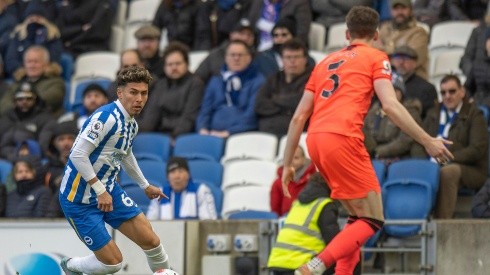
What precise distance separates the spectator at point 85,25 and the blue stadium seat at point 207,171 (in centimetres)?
404

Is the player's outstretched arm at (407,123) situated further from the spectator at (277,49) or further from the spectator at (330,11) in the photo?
the spectator at (330,11)

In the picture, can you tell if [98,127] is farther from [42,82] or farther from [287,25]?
[42,82]

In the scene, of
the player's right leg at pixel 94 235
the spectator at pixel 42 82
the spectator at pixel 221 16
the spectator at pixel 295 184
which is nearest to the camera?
the player's right leg at pixel 94 235

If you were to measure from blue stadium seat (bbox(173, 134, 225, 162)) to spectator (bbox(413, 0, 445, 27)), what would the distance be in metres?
3.12

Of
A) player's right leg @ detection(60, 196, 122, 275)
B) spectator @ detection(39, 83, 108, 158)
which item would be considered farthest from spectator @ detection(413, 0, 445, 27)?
player's right leg @ detection(60, 196, 122, 275)

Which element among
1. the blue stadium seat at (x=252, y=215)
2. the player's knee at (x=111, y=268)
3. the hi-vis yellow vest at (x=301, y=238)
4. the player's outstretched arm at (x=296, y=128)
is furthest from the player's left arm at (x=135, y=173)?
the blue stadium seat at (x=252, y=215)

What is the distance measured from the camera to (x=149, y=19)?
18469 millimetres

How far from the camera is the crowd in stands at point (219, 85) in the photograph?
13383mm

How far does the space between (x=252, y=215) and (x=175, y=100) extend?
8.09 ft

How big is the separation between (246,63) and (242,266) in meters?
3.71

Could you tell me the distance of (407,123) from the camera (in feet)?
30.5

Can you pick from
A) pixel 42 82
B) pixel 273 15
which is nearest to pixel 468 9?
pixel 273 15

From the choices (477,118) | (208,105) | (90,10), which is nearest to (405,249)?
(477,118)

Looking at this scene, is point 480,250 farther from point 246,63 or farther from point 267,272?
point 246,63
